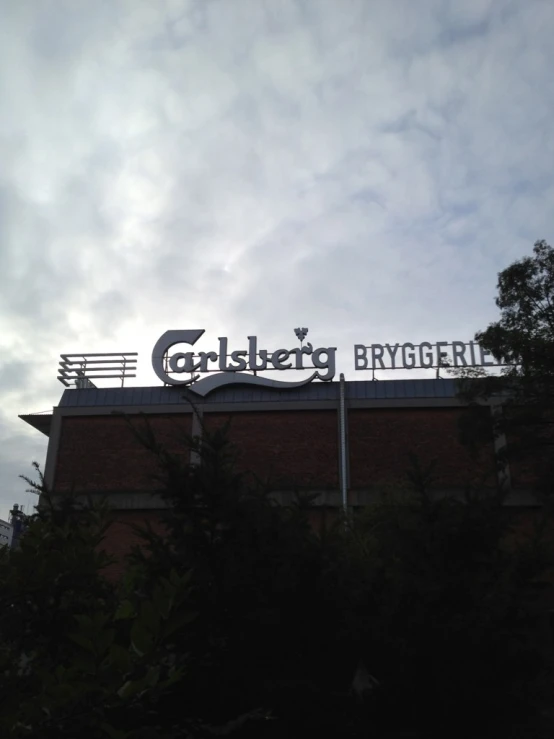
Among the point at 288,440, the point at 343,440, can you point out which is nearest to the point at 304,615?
the point at 343,440

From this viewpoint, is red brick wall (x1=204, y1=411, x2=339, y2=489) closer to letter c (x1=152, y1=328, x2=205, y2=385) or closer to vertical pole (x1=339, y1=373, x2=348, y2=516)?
vertical pole (x1=339, y1=373, x2=348, y2=516)

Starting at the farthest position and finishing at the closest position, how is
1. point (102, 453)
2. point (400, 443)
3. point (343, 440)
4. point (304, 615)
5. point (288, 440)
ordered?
point (102, 453) < point (288, 440) < point (400, 443) < point (343, 440) < point (304, 615)

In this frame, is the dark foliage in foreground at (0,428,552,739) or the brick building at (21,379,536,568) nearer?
the dark foliage in foreground at (0,428,552,739)

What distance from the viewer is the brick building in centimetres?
2797

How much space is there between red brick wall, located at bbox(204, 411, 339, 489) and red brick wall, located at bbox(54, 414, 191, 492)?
2.65m

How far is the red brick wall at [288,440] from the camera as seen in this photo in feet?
93.3

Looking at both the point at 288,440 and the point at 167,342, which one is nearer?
the point at 288,440

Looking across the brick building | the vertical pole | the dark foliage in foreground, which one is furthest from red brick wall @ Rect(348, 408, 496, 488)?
the dark foliage in foreground

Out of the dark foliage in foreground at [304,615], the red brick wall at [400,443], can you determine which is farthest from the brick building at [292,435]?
the dark foliage in foreground at [304,615]

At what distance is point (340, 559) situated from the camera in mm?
5078

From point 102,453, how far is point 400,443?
13.3 metres

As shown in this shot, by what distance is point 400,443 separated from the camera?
28.6m

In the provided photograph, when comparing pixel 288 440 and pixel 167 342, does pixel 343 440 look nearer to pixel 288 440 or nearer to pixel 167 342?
pixel 288 440

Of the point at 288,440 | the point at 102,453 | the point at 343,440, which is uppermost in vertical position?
the point at 288,440
